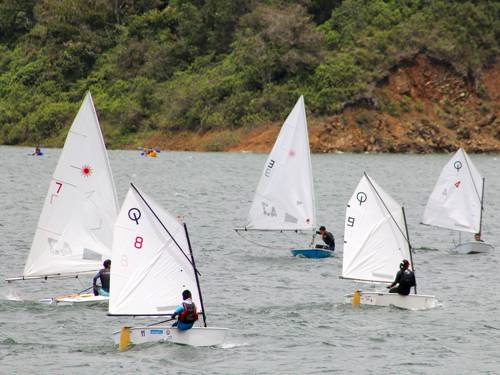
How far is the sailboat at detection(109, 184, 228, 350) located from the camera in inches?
1150

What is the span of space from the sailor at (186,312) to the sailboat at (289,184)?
1836cm

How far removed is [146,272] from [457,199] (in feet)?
81.8

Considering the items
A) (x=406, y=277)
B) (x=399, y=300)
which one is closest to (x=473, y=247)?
(x=399, y=300)

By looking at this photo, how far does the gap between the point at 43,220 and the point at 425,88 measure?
8468 cm

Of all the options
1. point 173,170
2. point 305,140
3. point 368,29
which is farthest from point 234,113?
point 305,140

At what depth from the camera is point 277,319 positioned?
34375 millimetres

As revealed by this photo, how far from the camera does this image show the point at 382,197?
122ft

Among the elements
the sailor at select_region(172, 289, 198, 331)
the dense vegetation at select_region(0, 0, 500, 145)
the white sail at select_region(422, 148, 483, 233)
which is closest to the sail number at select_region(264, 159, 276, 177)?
the white sail at select_region(422, 148, 483, 233)

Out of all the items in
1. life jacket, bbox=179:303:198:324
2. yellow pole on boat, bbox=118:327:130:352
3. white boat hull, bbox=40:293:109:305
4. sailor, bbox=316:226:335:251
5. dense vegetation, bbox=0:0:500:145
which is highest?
dense vegetation, bbox=0:0:500:145


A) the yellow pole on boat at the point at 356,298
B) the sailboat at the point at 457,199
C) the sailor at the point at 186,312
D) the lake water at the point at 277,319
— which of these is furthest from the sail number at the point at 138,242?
the sailboat at the point at 457,199

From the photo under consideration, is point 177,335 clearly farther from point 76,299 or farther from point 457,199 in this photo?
point 457,199

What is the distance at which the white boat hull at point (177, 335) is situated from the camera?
95.7 feet

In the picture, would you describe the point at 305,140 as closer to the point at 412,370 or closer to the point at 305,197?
the point at 305,197

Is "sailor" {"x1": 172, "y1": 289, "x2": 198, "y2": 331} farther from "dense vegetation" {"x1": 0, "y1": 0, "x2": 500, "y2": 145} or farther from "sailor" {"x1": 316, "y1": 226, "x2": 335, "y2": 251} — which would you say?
"dense vegetation" {"x1": 0, "y1": 0, "x2": 500, "y2": 145}
